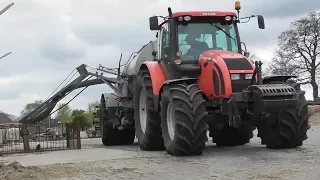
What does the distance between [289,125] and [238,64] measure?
1.63 metres

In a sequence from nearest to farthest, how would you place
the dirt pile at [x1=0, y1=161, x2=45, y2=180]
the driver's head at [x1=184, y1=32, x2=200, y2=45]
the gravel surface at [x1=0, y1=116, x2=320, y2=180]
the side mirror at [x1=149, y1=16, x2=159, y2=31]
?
1. the gravel surface at [x1=0, y1=116, x2=320, y2=180]
2. the dirt pile at [x1=0, y1=161, x2=45, y2=180]
3. the driver's head at [x1=184, y1=32, x2=200, y2=45]
4. the side mirror at [x1=149, y1=16, x2=159, y2=31]

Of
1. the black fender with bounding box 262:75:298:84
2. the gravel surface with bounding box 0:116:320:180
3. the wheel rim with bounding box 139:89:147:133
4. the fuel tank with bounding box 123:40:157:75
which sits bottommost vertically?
the gravel surface with bounding box 0:116:320:180

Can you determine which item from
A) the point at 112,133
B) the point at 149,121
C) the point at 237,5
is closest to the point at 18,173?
the point at 149,121

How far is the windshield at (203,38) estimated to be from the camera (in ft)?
37.2

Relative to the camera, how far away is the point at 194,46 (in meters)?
11.4

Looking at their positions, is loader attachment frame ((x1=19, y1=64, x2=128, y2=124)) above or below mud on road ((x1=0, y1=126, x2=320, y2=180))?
above

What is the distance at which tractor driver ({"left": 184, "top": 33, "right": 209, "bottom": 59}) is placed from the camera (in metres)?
11.3

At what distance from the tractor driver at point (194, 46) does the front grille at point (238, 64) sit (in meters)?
1.10

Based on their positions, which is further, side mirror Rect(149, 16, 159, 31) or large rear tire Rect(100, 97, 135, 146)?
large rear tire Rect(100, 97, 135, 146)

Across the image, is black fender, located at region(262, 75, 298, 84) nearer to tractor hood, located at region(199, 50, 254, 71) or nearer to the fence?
tractor hood, located at region(199, 50, 254, 71)

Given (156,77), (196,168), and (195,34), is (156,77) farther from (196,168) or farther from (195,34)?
(196,168)

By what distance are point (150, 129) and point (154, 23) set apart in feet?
8.24

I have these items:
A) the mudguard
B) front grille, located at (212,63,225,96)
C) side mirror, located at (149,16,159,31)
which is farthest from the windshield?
front grille, located at (212,63,225,96)

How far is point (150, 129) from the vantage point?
12.0 m
